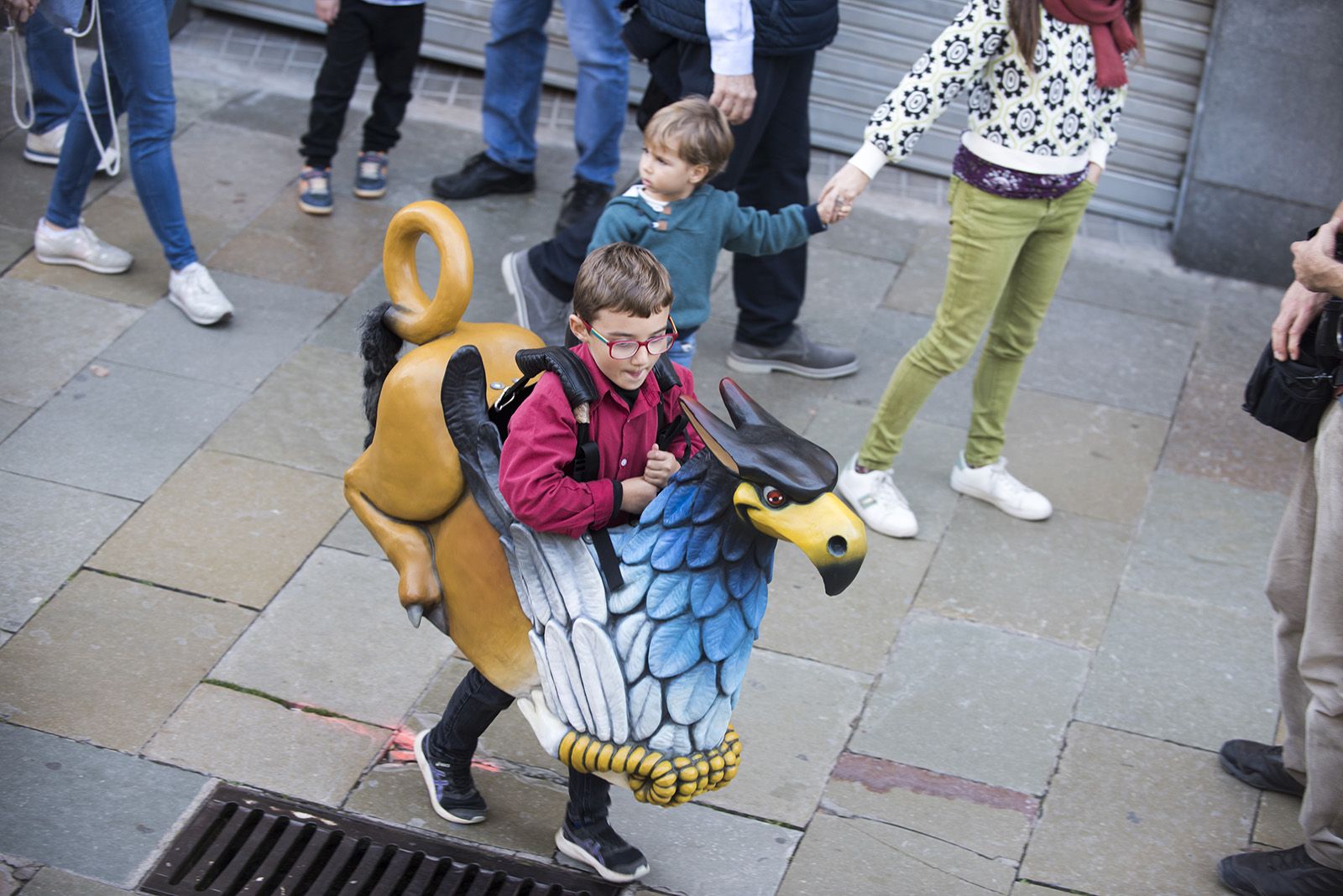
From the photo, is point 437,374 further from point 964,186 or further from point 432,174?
point 432,174

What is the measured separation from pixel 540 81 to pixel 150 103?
185cm

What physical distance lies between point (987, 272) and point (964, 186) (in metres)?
0.27

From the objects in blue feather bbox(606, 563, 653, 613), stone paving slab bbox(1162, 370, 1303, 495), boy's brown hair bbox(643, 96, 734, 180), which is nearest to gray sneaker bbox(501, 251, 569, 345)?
boy's brown hair bbox(643, 96, 734, 180)

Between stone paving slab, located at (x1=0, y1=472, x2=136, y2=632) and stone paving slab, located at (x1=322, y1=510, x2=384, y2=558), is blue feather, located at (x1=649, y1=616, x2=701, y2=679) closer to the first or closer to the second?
stone paving slab, located at (x1=322, y1=510, x2=384, y2=558)

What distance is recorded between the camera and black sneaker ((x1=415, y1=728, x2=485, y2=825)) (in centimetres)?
337

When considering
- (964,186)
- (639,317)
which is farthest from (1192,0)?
(639,317)

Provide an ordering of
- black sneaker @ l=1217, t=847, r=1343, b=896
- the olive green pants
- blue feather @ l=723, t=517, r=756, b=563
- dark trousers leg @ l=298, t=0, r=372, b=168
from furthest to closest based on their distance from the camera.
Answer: dark trousers leg @ l=298, t=0, r=372, b=168 < the olive green pants < black sneaker @ l=1217, t=847, r=1343, b=896 < blue feather @ l=723, t=517, r=756, b=563

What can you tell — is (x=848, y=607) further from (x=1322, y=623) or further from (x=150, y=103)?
(x=150, y=103)

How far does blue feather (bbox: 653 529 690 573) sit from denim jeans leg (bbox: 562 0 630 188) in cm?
353

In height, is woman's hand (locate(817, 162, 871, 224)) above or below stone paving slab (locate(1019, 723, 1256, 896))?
above

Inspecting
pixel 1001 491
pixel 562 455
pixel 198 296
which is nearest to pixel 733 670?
pixel 562 455

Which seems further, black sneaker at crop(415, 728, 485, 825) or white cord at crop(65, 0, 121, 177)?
white cord at crop(65, 0, 121, 177)

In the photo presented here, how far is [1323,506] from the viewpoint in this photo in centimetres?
331

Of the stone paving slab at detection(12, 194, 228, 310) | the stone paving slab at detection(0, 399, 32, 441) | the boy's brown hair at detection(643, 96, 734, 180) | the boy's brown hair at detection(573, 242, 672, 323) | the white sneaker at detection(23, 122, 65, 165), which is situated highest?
the boy's brown hair at detection(573, 242, 672, 323)
